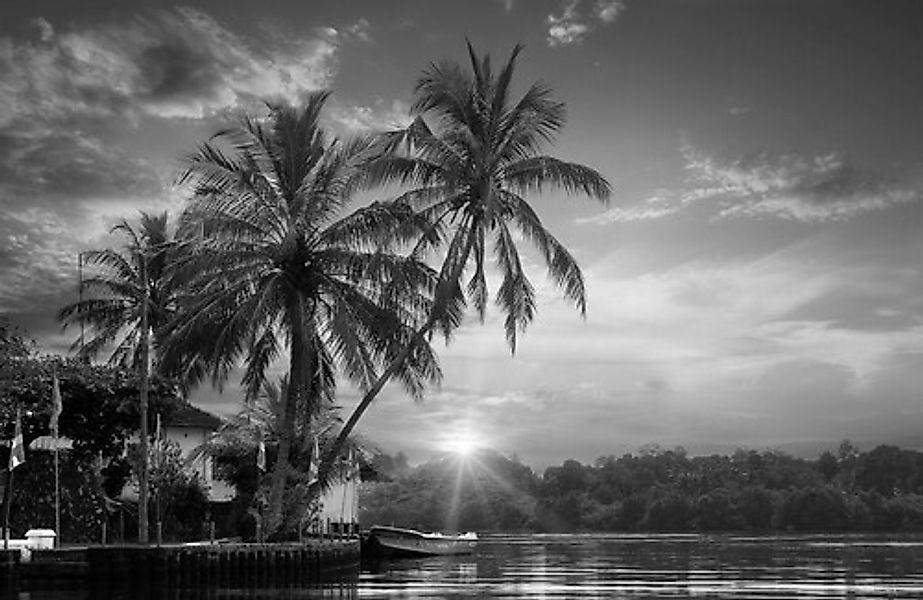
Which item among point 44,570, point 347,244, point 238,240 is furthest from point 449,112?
point 44,570

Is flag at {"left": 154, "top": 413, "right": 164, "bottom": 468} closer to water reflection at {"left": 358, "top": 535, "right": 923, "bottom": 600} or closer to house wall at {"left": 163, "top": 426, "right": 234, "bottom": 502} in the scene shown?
house wall at {"left": 163, "top": 426, "right": 234, "bottom": 502}

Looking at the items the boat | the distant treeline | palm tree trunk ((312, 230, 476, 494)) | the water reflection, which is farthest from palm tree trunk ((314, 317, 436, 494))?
the distant treeline

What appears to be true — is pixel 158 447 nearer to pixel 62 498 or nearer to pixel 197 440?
pixel 62 498

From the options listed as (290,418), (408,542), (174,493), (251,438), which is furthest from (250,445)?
(290,418)

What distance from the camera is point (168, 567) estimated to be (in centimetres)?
3244

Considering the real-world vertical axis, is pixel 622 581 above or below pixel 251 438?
below

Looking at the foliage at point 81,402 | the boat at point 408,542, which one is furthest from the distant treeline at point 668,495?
the foliage at point 81,402

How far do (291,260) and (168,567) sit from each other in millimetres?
10027

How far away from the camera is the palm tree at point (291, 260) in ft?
121

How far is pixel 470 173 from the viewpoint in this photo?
37.9 m

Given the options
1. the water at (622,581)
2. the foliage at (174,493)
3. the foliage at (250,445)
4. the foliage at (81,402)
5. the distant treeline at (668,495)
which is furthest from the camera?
the distant treeline at (668,495)

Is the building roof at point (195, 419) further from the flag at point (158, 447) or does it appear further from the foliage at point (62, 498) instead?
the foliage at point (62, 498)

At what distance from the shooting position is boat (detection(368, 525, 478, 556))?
60.8 m

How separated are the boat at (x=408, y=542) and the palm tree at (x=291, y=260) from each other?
2377 cm
